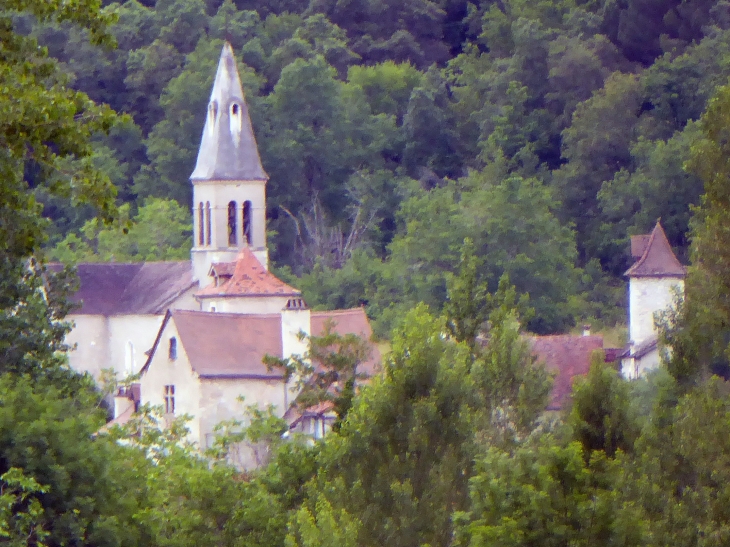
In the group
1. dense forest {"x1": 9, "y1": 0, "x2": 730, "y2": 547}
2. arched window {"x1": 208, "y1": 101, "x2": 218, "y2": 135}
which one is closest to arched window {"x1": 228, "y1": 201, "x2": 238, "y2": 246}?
arched window {"x1": 208, "y1": 101, "x2": 218, "y2": 135}

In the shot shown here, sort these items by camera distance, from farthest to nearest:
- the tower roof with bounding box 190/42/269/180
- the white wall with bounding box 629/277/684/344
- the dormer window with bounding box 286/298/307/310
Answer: the tower roof with bounding box 190/42/269/180 < the white wall with bounding box 629/277/684/344 < the dormer window with bounding box 286/298/307/310

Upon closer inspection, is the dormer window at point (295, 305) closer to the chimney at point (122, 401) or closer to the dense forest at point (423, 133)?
the chimney at point (122, 401)

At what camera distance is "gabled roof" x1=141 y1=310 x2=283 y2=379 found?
169 feet

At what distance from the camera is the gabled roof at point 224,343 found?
5162 cm

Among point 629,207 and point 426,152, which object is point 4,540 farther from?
point 426,152

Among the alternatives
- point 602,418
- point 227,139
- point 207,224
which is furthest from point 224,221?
point 602,418

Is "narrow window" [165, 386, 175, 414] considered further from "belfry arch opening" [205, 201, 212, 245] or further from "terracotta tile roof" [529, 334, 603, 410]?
"belfry arch opening" [205, 201, 212, 245]

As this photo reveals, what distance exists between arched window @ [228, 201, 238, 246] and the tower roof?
3.47 ft

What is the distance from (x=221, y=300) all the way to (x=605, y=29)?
3787cm

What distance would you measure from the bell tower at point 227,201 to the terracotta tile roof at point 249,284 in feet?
10.2

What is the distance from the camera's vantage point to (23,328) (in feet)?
90.7

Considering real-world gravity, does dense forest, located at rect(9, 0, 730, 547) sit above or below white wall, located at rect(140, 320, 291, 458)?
above

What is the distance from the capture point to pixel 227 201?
205ft

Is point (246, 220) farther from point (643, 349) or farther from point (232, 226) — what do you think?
point (643, 349)
